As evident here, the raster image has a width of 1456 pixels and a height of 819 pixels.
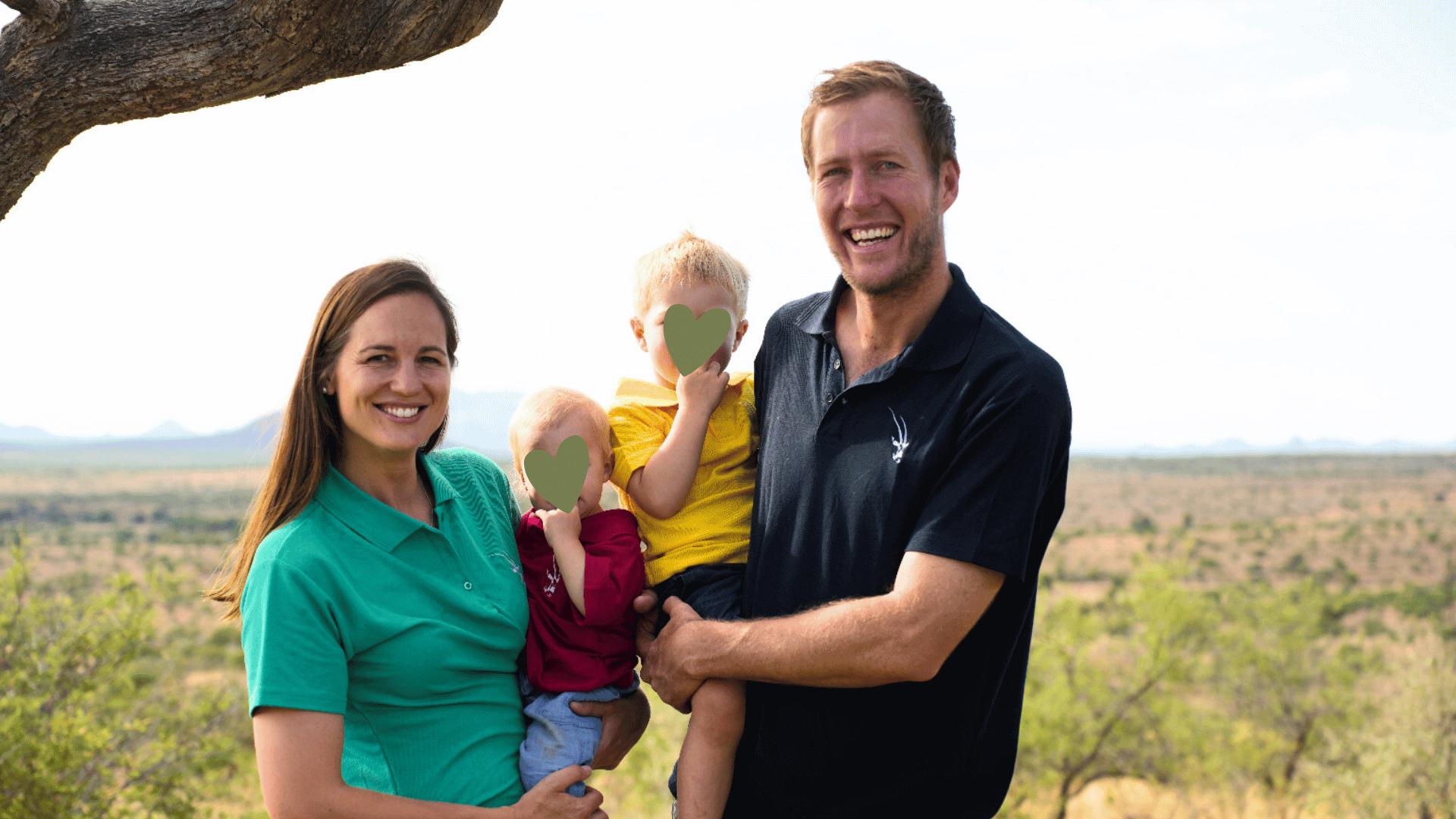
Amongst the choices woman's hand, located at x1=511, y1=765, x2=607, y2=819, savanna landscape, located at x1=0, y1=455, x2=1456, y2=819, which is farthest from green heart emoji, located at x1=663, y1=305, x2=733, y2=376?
savanna landscape, located at x1=0, y1=455, x2=1456, y2=819

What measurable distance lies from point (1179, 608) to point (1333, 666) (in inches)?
226

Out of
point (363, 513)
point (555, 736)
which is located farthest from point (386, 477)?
point (555, 736)

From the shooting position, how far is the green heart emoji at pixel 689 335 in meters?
3.17

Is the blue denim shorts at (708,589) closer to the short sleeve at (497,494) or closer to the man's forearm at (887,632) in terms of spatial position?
the man's forearm at (887,632)

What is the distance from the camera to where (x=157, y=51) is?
2.84 meters

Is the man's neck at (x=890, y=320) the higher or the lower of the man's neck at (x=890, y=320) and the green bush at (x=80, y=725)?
the higher

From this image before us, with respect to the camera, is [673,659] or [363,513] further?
[673,659]

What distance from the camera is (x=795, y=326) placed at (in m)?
3.44

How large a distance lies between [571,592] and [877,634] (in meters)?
0.87

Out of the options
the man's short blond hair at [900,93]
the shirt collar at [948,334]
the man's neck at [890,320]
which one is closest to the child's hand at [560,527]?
the man's neck at [890,320]

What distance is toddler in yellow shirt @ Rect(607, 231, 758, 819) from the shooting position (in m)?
3.06

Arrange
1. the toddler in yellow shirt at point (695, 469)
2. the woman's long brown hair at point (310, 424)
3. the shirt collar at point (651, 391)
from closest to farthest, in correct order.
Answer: the woman's long brown hair at point (310, 424)
the toddler in yellow shirt at point (695, 469)
the shirt collar at point (651, 391)

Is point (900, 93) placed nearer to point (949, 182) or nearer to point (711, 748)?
point (949, 182)
